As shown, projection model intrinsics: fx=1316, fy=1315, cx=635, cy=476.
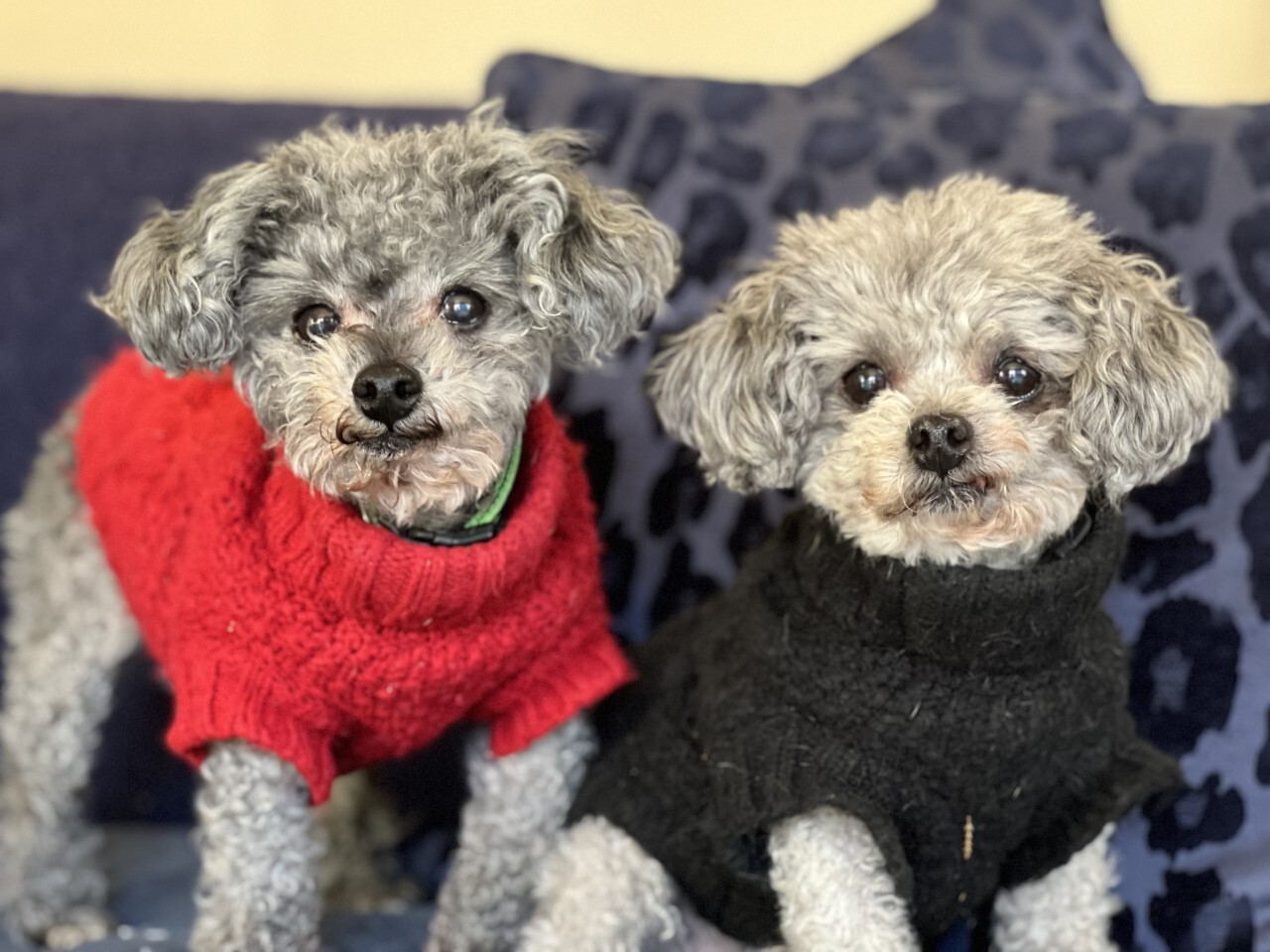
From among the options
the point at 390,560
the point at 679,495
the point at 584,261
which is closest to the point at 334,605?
the point at 390,560

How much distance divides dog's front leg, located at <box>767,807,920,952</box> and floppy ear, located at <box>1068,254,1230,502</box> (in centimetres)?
42

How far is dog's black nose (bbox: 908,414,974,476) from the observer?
1191 millimetres

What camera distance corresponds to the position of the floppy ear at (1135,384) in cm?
120

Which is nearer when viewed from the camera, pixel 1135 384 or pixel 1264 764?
pixel 1135 384

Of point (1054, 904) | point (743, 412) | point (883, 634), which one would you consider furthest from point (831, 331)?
point (1054, 904)

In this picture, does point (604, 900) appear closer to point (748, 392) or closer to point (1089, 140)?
point (748, 392)

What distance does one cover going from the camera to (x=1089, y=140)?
1600 mm

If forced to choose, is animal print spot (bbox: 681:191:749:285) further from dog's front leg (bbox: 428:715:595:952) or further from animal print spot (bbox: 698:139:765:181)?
dog's front leg (bbox: 428:715:595:952)

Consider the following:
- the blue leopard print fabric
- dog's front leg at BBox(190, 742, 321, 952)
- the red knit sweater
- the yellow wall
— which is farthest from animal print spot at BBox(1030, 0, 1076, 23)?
dog's front leg at BBox(190, 742, 321, 952)

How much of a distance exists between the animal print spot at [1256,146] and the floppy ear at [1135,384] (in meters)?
0.39

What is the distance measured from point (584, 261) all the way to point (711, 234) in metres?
0.45

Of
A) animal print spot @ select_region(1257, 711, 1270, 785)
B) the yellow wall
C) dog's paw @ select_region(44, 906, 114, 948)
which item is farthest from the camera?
the yellow wall

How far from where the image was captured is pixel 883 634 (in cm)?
125

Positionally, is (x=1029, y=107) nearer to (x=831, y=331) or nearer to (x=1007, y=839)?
(x=831, y=331)
